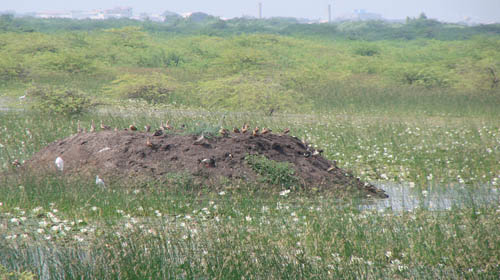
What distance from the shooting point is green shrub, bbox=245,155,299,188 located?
958cm

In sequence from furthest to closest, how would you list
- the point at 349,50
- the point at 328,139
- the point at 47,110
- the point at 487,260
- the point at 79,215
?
the point at 349,50
the point at 47,110
the point at 328,139
the point at 79,215
the point at 487,260

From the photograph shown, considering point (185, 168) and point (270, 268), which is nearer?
point (270, 268)

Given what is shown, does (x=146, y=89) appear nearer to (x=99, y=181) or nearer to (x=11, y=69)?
(x=11, y=69)

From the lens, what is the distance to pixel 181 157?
998 centimetres

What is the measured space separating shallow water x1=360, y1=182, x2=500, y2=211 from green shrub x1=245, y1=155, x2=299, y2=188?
1.26 m

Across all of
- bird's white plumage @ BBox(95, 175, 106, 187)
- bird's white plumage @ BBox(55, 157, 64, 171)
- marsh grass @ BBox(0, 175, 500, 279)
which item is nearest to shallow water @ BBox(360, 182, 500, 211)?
marsh grass @ BBox(0, 175, 500, 279)

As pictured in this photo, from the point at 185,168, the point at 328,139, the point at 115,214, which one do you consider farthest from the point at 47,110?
the point at 115,214

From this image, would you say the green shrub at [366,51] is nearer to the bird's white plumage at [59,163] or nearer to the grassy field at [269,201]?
the grassy field at [269,201]

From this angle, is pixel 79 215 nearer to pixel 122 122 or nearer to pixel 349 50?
pixel 122 122

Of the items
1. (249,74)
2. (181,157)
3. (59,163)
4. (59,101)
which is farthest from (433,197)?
(249,74)

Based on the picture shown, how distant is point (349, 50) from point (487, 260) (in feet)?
163

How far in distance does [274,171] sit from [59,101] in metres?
11.1

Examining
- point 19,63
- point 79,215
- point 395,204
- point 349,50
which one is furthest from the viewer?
point 349,50

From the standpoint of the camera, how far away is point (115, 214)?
771 cm
